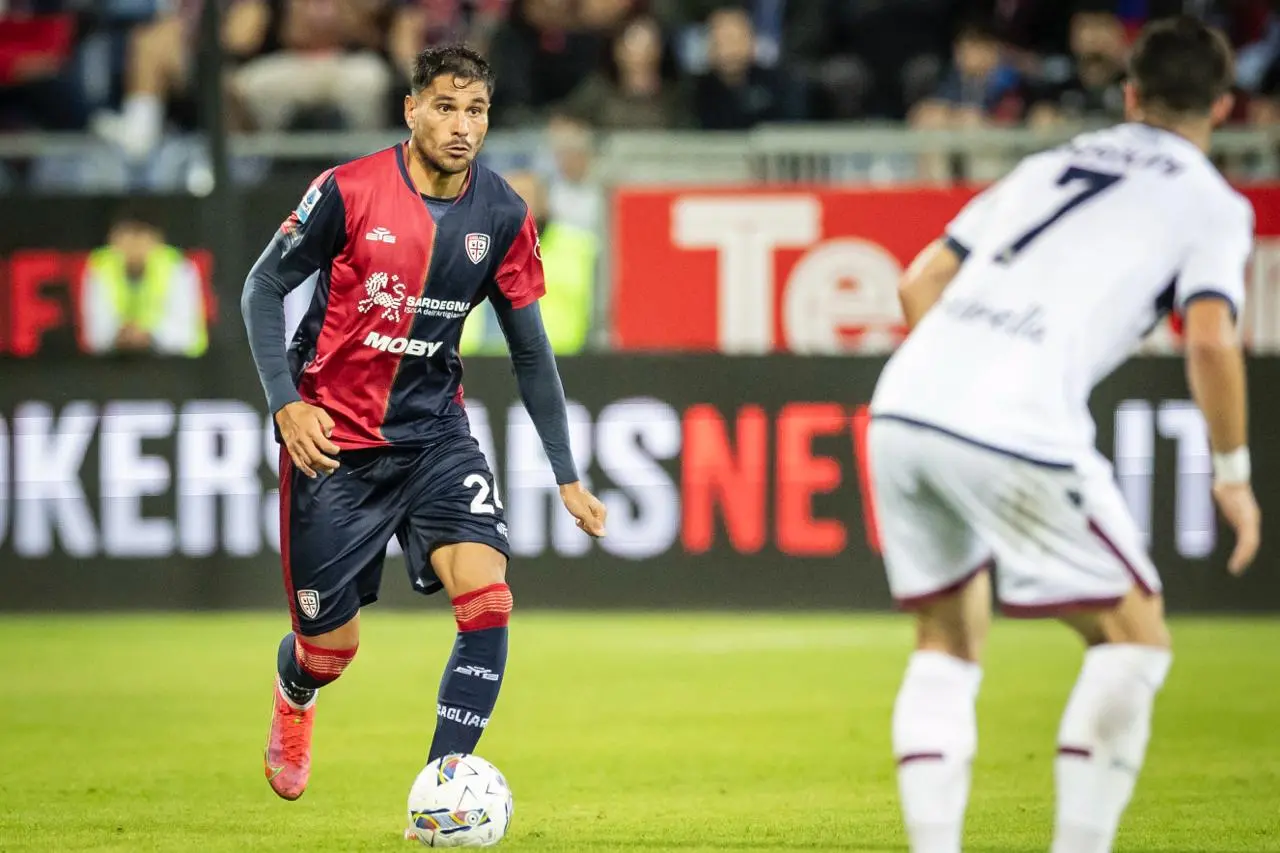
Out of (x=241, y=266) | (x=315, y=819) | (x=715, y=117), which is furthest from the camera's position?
(x=715, y=117)

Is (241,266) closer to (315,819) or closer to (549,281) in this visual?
(549,281)

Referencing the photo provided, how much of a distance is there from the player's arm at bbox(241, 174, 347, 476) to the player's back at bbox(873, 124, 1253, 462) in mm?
1897

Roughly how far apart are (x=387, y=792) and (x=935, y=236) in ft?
21.8

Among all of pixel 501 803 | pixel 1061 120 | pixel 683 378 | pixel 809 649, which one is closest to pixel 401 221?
pixel 501 803

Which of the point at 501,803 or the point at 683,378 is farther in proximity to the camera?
the point at 683,378

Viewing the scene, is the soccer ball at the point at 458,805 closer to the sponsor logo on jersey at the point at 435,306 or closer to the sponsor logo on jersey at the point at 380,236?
the sponsor logo on jersey at the point at 435,306

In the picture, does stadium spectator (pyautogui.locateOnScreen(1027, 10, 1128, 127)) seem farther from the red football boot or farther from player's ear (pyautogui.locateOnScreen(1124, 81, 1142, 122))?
player's ear (pyautogui.locateOnScreen(1124, 81, 1142, 122))

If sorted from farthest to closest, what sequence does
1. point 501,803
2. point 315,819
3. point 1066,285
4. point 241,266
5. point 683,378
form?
1. point 241,266
2. point 683,378
3. point 315,819
4. point 501,803
5. point 1066,285

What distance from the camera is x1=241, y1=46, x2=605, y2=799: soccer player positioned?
5574 mm

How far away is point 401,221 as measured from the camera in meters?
5.68

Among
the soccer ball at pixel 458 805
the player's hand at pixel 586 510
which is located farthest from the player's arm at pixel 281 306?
the soccer ball at pixel 458 805

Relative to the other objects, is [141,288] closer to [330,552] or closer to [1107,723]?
[330,552]

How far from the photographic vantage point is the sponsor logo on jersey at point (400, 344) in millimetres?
5730

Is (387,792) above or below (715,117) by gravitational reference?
below
